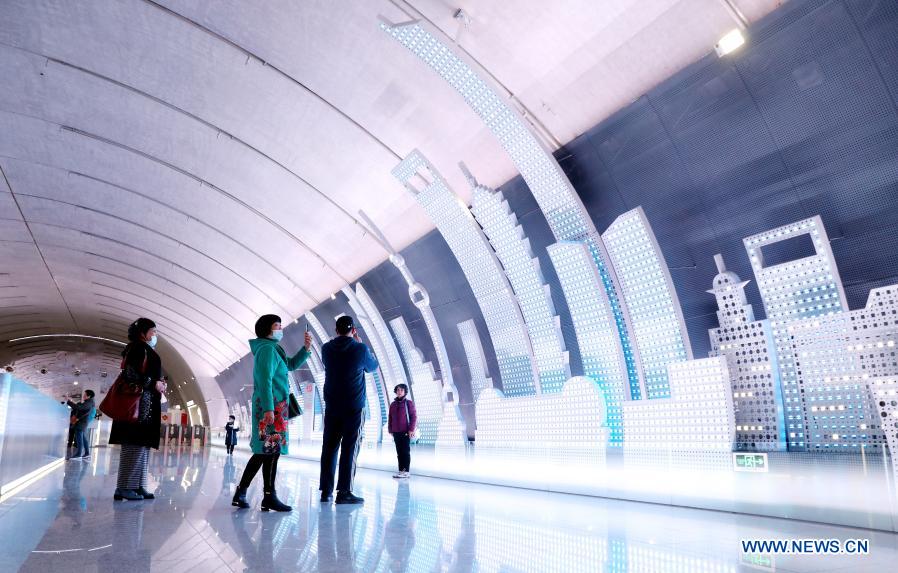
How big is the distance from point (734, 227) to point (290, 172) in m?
9.87

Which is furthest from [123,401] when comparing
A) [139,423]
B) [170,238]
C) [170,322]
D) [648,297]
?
[170,322]

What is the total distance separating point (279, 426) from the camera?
240 inches

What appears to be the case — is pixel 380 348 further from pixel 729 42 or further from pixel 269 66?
pixel 729 42

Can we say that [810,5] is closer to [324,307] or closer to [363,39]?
[363,39]

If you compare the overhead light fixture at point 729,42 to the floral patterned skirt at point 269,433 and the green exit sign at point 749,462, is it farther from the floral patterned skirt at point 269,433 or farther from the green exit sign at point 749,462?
the floral patterned skirt at point 269,433

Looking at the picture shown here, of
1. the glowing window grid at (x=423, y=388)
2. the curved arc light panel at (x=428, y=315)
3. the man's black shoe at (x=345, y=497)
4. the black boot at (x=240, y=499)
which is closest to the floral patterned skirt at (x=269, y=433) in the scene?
the black boot at (x=240, y=499)

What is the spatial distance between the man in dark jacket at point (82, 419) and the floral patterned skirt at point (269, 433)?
1298 centimetres

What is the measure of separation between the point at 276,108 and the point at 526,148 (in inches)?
222

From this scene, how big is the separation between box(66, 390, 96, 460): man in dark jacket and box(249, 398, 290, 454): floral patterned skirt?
13.0 metres

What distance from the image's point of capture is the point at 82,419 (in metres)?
17.7

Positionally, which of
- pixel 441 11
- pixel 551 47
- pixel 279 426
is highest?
pixel 441 11

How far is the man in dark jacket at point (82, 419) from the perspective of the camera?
55.8 feet

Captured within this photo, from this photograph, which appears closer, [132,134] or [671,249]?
[671,249]

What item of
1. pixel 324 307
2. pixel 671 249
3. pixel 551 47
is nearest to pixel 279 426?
pixel 671 249
